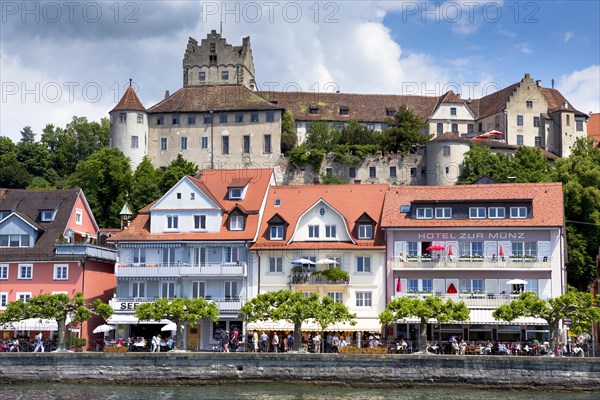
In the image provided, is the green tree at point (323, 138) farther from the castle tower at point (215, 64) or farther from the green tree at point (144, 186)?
the green tree at point (144, 186)

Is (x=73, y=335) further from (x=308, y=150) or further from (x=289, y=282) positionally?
(x=308, y=150)

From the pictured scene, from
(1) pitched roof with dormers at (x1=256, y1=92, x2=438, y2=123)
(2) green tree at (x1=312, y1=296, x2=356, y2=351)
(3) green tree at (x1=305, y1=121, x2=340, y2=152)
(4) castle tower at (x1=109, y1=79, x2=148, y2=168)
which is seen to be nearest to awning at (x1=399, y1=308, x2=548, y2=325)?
(2) green tree at (x1=312, y1=296, x2=356, y2=351)

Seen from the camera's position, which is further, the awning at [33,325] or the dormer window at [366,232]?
the dormer window at [366,232]

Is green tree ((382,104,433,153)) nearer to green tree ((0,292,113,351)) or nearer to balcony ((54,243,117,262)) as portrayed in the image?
balcony ((54,243,117,262))

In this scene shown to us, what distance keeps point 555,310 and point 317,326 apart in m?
17.3

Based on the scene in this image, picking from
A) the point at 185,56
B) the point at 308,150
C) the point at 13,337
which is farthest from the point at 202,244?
the point at 185,56

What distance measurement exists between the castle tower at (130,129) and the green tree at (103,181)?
317 inches

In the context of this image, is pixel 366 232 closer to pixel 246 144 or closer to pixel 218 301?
pixel 218 301

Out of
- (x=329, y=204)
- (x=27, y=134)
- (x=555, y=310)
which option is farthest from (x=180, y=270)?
(x=27, y=134)

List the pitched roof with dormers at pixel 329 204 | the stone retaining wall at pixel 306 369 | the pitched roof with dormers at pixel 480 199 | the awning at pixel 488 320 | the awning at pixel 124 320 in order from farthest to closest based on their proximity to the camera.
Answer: the pitched roof with dormers at pixel 329 204 < the awning at pixel 124 320 < the pitched roof with dormers at pixel 480 199 < the awning at pixel 488 320 < the stone retaining wall at pixel 306 369

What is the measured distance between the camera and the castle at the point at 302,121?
120m

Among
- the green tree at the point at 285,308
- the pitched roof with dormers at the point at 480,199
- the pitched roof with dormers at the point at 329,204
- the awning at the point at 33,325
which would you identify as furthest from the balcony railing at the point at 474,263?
the awning at the point at 33,325

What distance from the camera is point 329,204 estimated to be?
76.5m

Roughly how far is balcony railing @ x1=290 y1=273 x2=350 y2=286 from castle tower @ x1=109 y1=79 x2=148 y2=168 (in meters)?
54.3
